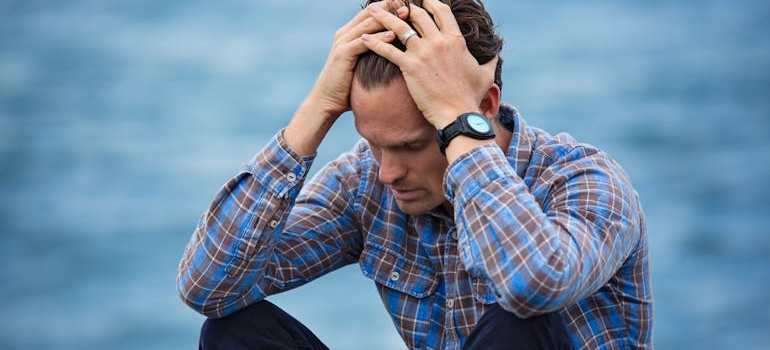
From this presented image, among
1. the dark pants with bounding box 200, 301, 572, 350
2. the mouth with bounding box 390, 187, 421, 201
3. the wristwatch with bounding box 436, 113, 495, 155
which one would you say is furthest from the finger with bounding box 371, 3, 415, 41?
the dark pants with bounding box 200, 301, 572, 350

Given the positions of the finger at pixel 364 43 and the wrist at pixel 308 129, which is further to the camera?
the wrist at pixel 308 129

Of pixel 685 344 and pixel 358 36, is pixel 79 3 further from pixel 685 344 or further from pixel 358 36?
pixel 358 36

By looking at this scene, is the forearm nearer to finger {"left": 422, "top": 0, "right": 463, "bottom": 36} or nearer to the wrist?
the wrist

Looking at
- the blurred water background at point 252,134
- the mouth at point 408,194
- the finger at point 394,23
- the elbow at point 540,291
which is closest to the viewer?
the elbow at point 540,291

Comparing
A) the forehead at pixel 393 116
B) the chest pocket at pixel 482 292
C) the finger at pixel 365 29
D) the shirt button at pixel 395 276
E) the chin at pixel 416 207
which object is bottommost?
the chest pocket at pixel 482 292

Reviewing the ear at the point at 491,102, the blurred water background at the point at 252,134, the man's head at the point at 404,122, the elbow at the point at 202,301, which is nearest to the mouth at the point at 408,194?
the man's head at the point at 404,122

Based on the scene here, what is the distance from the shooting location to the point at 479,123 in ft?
7.50

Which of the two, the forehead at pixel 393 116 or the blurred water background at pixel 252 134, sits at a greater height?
the blurred water background at pixel 252 134

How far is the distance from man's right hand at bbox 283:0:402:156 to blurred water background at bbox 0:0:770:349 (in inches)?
119

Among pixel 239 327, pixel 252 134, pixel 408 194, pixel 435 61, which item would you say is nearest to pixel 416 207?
pixel 408 194

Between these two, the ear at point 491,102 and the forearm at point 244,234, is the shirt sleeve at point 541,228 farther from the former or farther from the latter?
the forearm at point 244,234

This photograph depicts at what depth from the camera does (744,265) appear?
6.21 m

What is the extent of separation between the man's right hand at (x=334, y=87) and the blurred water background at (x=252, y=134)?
9.88ft

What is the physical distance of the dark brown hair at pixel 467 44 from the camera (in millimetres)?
2367
